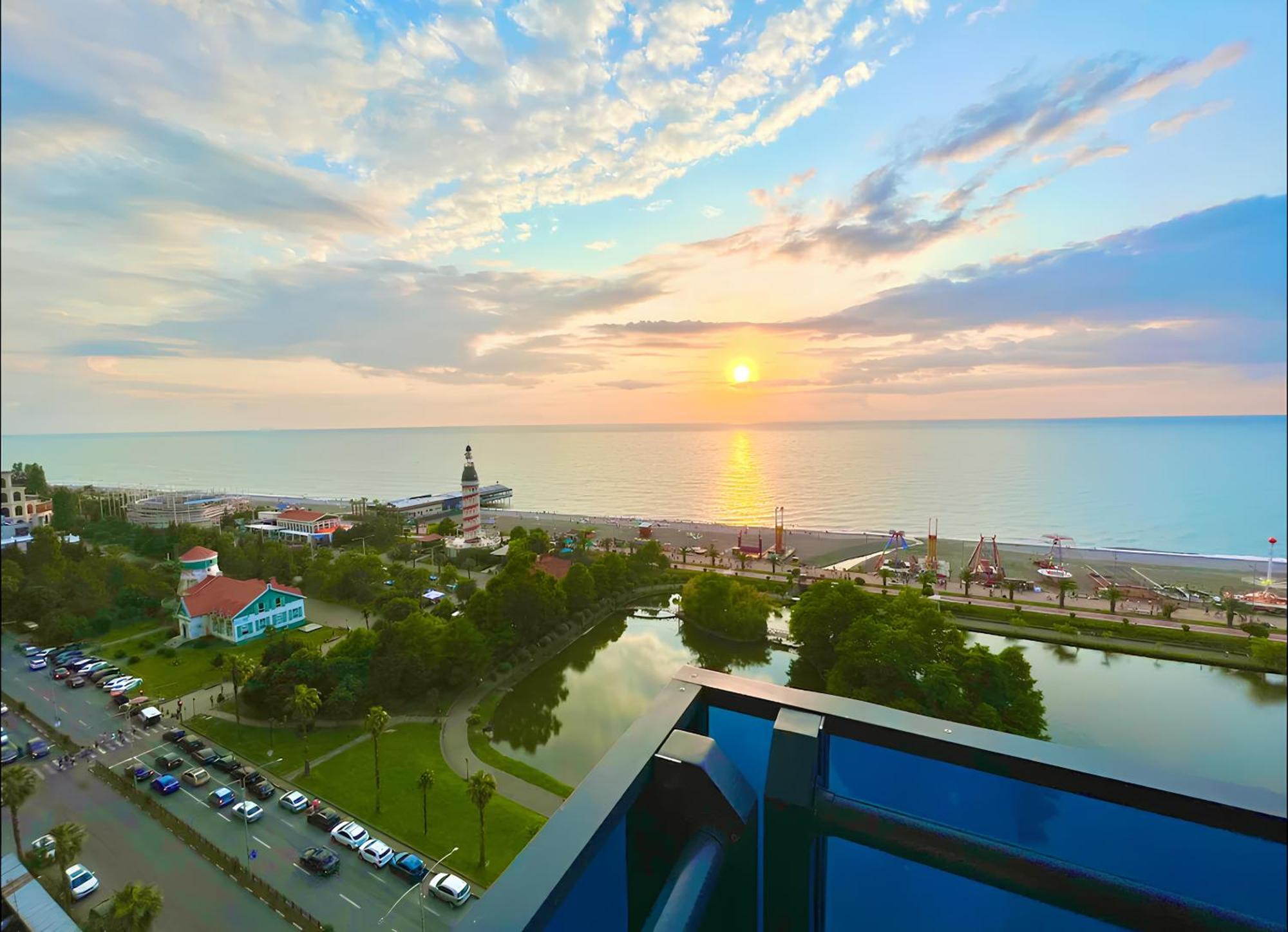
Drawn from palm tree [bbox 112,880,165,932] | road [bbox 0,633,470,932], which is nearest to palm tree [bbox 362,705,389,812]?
road [bbox 0,633,470,932]

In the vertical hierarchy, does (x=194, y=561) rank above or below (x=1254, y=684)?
above

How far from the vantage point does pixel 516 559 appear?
33.5ft

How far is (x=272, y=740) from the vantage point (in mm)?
6500

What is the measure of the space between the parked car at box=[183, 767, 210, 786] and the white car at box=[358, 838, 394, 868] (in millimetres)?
1722

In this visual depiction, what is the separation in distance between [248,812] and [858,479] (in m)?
32.3

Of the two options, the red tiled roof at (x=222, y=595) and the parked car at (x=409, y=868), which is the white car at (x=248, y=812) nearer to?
the parked car at (x=409, y=868)

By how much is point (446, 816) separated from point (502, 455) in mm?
43378

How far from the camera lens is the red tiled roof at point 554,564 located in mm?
13664

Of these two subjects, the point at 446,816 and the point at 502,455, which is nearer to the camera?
the point at 446,816

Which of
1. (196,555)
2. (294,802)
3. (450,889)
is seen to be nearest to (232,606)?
(196,555)

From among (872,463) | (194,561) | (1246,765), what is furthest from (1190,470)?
(194,561)

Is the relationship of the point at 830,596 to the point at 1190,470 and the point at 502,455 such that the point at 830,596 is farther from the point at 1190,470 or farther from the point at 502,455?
the point at 502,455

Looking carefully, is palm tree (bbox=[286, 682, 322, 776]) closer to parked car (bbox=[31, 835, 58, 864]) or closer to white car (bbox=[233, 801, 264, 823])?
white car (bbox=[233, 801, 264, 823])

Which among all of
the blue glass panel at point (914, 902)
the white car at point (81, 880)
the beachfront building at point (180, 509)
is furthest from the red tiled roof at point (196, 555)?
the blue glass panel at point (914, 902)
